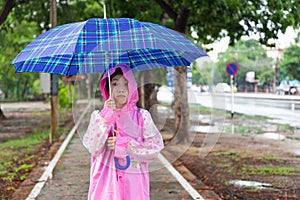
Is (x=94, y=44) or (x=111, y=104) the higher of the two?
(x=94, y=44)

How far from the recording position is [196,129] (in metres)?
5.52

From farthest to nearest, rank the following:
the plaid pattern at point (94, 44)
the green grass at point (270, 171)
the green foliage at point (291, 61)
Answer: the green foliage at point (291, 61) → the green grass at point (270, 171) → the plaid pattern at point (94, 44)

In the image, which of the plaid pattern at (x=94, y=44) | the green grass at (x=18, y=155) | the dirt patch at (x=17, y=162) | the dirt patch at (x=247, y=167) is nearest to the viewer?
the plaid pattern at (x=94, y=44)

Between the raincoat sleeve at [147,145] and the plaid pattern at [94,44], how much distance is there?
60cm

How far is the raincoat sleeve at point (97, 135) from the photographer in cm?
384

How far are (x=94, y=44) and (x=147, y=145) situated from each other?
0.89 meters

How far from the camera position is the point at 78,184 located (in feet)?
27.5

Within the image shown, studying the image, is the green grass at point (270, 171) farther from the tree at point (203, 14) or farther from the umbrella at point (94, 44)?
the umbrella at point (94, 44)

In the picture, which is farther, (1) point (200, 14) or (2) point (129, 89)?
(1) point (200, 14)

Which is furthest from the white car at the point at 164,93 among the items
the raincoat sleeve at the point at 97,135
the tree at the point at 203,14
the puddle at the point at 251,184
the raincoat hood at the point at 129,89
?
the puddle at the point at 251,184

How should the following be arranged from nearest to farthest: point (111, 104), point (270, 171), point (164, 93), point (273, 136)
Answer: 1. point (111, 104)
2. point (164, 93)
3. point (270, 171)
4. point (273, 136)

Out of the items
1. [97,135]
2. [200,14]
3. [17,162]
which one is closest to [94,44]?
[97,135]

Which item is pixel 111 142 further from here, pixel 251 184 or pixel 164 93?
pixel 251 184

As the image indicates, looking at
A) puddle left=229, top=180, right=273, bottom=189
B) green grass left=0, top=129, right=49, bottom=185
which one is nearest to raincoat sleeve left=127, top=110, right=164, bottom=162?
puddle left=229, top=180, right=273, bottom=189
